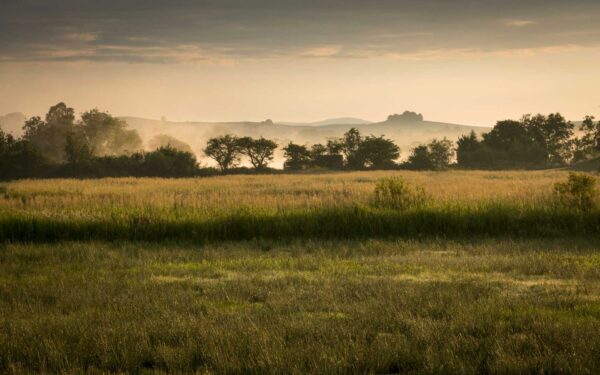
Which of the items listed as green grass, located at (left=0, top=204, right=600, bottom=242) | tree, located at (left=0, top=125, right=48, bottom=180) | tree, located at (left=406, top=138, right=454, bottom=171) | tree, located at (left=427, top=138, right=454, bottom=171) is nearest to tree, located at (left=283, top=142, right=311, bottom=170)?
tree, located at (left=406, top=138, right=454, bottom=171)

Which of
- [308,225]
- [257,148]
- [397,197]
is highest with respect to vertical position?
[257,148]

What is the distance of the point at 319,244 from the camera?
53.1 ft

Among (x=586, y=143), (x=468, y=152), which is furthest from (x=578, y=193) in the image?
(x=586, y=143)

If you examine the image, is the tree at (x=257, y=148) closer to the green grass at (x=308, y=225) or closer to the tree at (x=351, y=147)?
the tree at (x=351, y=147)

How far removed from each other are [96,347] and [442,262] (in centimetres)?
804

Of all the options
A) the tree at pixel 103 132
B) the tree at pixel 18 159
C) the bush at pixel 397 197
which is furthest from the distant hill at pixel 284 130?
the bush at pixel 397 197

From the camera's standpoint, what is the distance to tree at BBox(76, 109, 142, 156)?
94.6 meters

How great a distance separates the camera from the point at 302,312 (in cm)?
883

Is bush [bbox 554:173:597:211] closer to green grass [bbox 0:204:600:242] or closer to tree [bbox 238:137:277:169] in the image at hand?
green grass [bbox 0:204:600:242]

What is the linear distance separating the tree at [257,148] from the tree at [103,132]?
41943mm

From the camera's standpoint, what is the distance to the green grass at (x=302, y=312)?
6719mm

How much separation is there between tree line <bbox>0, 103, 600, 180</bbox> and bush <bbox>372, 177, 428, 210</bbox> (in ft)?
113

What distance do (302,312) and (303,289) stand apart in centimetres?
153

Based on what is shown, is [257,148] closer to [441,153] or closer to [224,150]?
[224,150]
